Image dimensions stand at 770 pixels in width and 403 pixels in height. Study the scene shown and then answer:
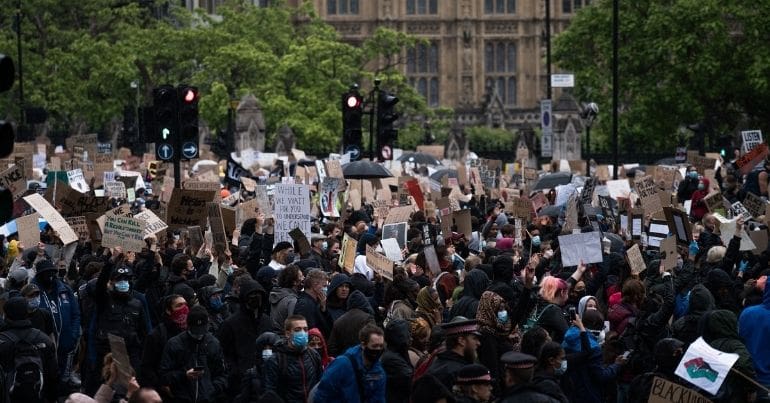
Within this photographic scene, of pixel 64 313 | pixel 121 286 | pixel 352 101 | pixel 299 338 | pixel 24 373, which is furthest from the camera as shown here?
pixel 352 101

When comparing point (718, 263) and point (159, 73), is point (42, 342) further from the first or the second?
point (159, 73)

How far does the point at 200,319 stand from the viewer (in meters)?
13.7

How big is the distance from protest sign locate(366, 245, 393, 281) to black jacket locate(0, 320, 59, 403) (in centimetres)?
319

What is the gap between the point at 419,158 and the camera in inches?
1905

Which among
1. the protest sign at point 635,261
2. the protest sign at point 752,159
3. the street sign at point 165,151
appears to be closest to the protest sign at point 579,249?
the protest sign at point 635,261

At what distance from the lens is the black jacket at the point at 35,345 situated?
47.5ft

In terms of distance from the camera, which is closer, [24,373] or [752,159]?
[24,373]

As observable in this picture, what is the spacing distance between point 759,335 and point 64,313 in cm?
592

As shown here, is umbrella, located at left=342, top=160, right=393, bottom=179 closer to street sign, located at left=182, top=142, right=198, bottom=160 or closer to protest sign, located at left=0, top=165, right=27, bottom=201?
street sign, located at left=182, top=142, right=198, bottom=160

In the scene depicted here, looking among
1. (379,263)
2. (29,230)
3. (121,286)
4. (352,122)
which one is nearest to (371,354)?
(121,286)

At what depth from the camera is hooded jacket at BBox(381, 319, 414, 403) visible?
12.8 m

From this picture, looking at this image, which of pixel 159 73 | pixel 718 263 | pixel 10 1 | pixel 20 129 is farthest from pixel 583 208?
pixel 10 1

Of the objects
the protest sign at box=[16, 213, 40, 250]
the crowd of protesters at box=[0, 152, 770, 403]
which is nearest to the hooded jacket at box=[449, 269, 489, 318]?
the crowd of protesters at box=[0, 152, 770, 403]

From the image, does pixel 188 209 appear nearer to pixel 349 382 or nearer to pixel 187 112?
pixel 187 112
